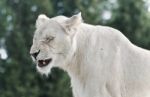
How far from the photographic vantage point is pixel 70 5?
97.3 feet

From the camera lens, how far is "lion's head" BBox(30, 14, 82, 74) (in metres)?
8.42

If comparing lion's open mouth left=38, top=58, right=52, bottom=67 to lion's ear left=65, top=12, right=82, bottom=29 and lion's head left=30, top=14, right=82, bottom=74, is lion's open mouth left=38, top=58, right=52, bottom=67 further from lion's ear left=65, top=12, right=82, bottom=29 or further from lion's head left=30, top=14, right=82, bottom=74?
lion's ear left=65, top=12, right=82, bottom=29

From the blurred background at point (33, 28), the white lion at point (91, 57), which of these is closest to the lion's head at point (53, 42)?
the white lion at point (91, 57)

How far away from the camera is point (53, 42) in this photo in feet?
27.8

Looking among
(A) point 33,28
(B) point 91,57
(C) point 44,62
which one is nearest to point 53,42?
(C) point 44,62

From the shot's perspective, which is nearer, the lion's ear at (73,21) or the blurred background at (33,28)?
the lion's ear at (73,21)

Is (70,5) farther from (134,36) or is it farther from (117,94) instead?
(117,94)

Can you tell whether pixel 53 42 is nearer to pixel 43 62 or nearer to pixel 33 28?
pixel 43 62

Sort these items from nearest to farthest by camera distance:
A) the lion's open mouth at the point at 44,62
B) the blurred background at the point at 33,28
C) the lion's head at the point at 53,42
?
the lion's head at the point at 53,42 < the lion's open mouth at the point at 44,62 < the blurred background at the point at 33,28

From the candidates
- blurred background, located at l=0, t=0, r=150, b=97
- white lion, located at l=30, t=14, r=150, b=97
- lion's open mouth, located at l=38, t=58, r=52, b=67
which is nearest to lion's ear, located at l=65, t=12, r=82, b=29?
white lion, located at l=30, t=14, r=150, b=97

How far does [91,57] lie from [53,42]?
51 centimetres

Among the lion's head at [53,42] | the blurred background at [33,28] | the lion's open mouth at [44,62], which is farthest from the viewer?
the blurred background at [33,28]

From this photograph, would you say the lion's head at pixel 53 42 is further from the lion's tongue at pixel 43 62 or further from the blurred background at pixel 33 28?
the blurred background at pixel 33 28

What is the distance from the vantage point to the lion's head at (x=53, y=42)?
8422 millimetres
